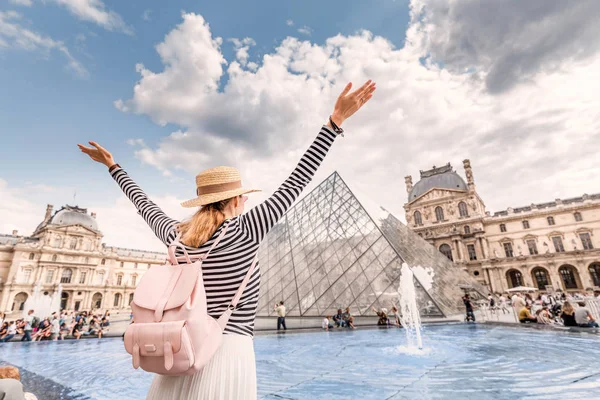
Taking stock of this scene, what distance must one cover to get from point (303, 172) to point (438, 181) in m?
49.2

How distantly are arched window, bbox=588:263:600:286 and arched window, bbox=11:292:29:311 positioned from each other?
2566 inches

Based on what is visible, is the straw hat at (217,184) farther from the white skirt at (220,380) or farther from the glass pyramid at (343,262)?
the glass pyramid at (343,262)

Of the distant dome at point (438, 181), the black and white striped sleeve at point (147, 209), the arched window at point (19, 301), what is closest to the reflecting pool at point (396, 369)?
the black and white striped sleeve at point (147, 209)

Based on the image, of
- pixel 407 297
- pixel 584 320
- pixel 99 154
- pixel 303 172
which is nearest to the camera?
pixel 303 172

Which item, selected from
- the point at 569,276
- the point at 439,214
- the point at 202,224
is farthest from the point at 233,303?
the point at 569,276

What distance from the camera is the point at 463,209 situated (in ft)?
131

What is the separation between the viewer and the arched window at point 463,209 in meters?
39.4

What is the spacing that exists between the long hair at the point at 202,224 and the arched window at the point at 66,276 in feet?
159

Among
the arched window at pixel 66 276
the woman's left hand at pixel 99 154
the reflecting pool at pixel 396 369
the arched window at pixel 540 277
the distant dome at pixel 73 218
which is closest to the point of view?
the woman's left hand at pixel 99 154

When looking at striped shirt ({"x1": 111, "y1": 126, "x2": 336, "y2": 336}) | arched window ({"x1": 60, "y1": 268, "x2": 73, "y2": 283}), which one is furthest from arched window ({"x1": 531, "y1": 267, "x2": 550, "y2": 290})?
arched window ({"x1": 60, "y1": 268, "x2": 73, "y2": 283})

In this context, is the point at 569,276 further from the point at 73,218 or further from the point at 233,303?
the point at 73,218

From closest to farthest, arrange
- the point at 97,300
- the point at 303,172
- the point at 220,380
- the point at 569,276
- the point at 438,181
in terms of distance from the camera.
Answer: the point at 220,380 → the point at 303,172 → the point at 569,276 → the point at 97,300 → the point at 438,181

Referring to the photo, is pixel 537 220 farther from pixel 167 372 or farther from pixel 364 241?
pixel 167 372

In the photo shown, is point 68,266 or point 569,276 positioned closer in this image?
point 569,276
